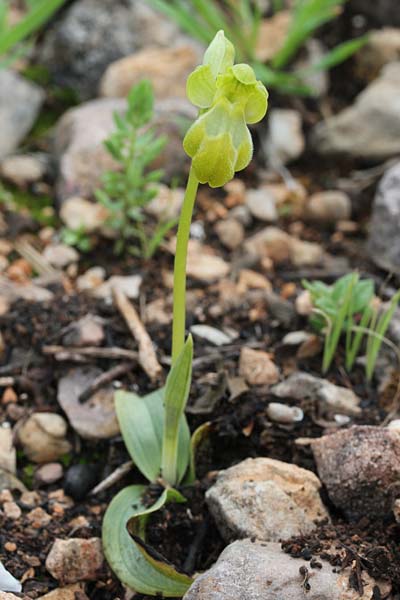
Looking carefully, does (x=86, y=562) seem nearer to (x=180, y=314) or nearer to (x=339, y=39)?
(x=180, y=314)

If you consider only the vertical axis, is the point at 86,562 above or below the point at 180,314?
below

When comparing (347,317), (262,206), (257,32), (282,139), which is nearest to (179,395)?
(347,317)

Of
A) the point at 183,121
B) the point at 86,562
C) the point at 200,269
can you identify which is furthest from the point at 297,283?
the point at 86,562

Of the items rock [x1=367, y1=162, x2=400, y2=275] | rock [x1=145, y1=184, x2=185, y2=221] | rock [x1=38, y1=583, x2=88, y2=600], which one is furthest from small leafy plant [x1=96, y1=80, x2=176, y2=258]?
rock [x1=38, y1=583, x2=88, y2=600]

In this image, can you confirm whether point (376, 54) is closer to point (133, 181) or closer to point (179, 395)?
point (133, 181)

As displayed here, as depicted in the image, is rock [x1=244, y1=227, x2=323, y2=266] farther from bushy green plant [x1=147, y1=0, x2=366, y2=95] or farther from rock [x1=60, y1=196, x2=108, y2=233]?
bushy green plant [x1=147, y1=0, x2=366, y2=95]

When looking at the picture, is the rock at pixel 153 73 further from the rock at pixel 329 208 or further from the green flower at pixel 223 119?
the green flower at pixel 223 119
